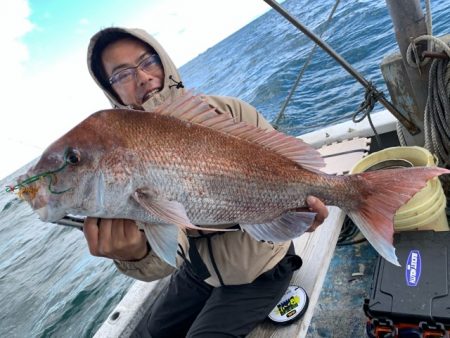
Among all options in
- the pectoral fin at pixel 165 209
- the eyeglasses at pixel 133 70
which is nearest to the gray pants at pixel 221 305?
the pectoral fin at pixel 165 209

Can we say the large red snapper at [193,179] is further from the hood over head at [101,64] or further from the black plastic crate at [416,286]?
the hood over head at [101,64]

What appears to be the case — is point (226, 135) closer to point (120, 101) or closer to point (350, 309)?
point (120, 101)

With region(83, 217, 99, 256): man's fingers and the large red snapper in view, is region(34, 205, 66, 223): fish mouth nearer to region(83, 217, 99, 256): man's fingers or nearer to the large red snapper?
the large red snapper

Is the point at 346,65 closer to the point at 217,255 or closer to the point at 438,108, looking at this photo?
the point at 438,108

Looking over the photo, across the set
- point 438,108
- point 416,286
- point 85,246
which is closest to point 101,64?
point 416,286

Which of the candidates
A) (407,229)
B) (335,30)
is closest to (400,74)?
(407,229)

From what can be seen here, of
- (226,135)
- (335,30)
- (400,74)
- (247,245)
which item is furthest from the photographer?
(335,30)

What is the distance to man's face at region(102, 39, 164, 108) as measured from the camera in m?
2.67

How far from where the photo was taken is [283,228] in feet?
6.37

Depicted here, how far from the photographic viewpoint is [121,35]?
2760 mm

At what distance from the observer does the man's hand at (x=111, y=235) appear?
182cm

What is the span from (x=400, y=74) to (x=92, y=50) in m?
3.40

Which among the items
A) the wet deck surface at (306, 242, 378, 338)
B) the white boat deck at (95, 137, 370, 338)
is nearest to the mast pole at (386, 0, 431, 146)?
the white boat deck at (95, 137, 370, 338)

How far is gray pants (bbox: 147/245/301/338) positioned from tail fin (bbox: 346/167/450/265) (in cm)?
91
